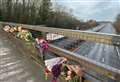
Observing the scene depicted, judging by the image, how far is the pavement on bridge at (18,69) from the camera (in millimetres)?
3994

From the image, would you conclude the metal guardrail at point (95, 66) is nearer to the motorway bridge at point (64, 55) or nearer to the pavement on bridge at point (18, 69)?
the motorway bridge at point (64, 55)

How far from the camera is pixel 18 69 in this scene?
4.61 metres

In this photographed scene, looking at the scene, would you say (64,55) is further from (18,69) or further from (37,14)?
(37,14)

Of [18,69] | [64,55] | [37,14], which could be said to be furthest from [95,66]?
[37,14]

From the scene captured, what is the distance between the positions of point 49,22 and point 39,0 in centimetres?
500

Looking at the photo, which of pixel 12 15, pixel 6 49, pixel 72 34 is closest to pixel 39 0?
pixel 12 15

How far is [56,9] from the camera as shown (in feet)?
136

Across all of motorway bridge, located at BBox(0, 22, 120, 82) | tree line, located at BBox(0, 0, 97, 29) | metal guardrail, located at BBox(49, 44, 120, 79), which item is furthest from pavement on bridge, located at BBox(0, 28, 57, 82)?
tree line, located at BBox(0, 0, 97, 29)

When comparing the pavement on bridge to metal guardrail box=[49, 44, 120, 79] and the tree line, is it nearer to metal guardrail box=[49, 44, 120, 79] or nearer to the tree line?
metal guardrail box=[49, 44, 120, 79]

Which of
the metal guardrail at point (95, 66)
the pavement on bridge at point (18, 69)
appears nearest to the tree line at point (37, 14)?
the pavement on bridge at point (18, 69)

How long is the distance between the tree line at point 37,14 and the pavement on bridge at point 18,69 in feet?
87.3

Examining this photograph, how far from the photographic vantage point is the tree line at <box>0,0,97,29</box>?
3525 centimetres

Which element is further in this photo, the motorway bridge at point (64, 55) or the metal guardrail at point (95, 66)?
the motorway bridge at point (64, 55)

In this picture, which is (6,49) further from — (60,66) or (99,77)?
(99,77)
